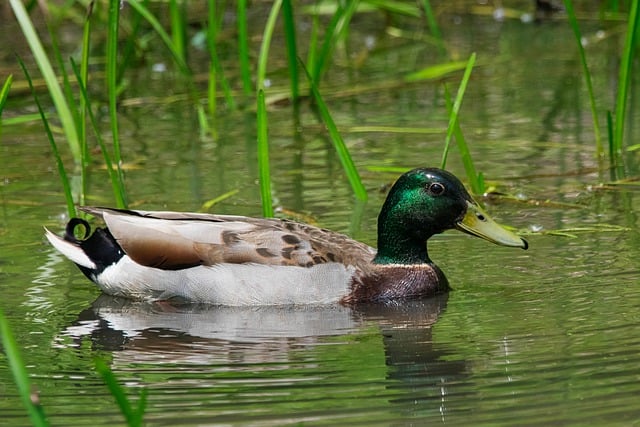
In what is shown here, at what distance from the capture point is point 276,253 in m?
7.70

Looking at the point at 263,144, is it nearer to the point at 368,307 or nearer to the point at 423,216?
the point at 423,216

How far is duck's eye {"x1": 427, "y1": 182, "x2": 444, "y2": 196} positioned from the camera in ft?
26.0

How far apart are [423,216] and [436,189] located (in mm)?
169

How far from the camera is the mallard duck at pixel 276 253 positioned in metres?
7.70

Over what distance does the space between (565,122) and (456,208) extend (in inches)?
151

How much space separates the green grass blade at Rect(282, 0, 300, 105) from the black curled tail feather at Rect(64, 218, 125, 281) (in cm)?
259

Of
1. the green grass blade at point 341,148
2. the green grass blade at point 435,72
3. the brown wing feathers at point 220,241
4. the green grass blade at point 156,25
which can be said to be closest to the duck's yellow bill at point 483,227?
the brown wing feathers at point 220,241

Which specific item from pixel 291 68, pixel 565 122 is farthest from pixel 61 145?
pixel 565 122

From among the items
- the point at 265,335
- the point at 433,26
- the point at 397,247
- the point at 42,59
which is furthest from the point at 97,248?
the point at 433,26

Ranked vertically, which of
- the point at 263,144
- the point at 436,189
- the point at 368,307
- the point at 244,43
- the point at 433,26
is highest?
the point at 244,43

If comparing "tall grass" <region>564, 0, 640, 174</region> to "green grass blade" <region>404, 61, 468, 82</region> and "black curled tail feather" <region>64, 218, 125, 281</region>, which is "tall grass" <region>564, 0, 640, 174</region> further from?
"black curled tail feather" <region>64, 218, 125, 281</region>

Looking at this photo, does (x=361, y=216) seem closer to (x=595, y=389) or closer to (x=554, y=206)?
(x=554, y=206)

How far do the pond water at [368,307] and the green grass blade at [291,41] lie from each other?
1.14 ft

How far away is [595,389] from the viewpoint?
5664mm
